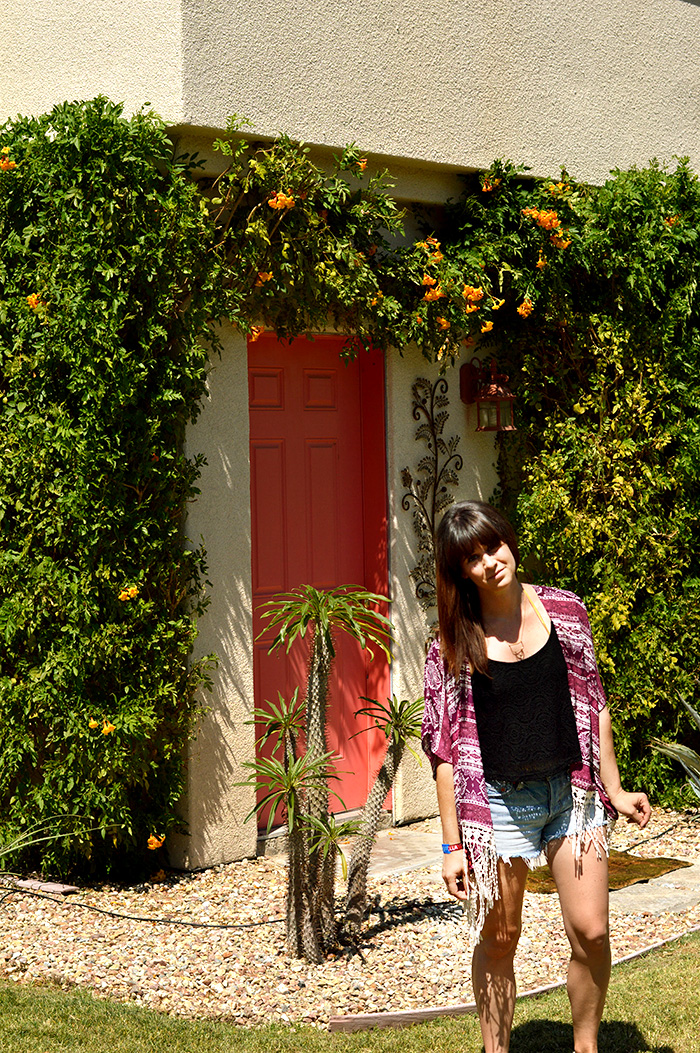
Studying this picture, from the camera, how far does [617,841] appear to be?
22.0ft

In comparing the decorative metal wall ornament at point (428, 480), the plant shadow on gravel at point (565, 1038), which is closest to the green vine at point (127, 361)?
the decorative metal wall ornament at point (428, 480)

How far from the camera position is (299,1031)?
4.23m

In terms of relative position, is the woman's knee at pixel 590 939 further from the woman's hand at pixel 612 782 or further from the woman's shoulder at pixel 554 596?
the woman's shoulder at pixel 554 596

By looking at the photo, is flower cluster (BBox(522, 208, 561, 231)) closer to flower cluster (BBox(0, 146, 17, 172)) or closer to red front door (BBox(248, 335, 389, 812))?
red front door (BBox(248, 335, 389, 812))

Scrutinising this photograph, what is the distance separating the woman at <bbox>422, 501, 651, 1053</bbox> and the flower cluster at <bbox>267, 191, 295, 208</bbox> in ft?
8.97

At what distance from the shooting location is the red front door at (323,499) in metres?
6.71

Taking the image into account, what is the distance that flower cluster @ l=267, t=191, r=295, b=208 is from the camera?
19.1 feet

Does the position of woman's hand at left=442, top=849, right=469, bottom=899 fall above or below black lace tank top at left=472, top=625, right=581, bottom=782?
below

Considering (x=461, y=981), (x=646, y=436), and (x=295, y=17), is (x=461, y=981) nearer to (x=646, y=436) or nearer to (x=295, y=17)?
(x=646, y=436)

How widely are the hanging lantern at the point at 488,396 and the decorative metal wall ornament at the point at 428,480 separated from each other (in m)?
0.17

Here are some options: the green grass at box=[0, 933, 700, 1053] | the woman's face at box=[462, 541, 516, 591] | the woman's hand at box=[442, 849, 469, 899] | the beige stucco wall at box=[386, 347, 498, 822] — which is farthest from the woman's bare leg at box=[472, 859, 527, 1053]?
the beige stucco wall at box=[386, 347, 498, 822]

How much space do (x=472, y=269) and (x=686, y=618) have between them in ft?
8.19

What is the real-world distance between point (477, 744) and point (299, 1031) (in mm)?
1427

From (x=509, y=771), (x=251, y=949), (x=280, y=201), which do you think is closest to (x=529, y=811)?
(x=509, y=771)
